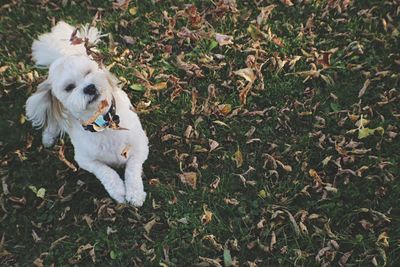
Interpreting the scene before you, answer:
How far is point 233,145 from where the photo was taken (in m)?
4.47

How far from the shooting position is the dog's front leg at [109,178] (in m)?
4.19

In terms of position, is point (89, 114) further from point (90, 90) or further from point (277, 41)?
point (277, 41)

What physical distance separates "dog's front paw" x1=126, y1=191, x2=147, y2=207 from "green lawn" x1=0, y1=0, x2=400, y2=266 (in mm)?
55

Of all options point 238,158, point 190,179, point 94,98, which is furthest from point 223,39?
point 94,98

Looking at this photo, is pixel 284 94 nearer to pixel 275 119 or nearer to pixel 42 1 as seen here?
pixel 275 119

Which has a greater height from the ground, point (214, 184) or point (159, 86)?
point (159, 86)

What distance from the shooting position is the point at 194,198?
4.17 metres

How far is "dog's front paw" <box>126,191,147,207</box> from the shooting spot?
4.14m

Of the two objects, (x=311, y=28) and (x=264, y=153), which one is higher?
(x=311, y=28)

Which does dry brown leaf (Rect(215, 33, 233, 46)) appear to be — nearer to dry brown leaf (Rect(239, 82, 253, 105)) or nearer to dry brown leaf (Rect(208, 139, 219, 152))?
dry brown leaf (Rect(239, 82, 253, 105))

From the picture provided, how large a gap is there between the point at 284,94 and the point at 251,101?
312 millimetres

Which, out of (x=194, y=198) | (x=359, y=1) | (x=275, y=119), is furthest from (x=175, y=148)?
(x=359, y=1)

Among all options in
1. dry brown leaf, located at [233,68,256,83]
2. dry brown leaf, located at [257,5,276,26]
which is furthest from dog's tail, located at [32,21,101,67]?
dry brown leaf, located at [257,5,276,26]

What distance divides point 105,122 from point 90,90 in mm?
316
